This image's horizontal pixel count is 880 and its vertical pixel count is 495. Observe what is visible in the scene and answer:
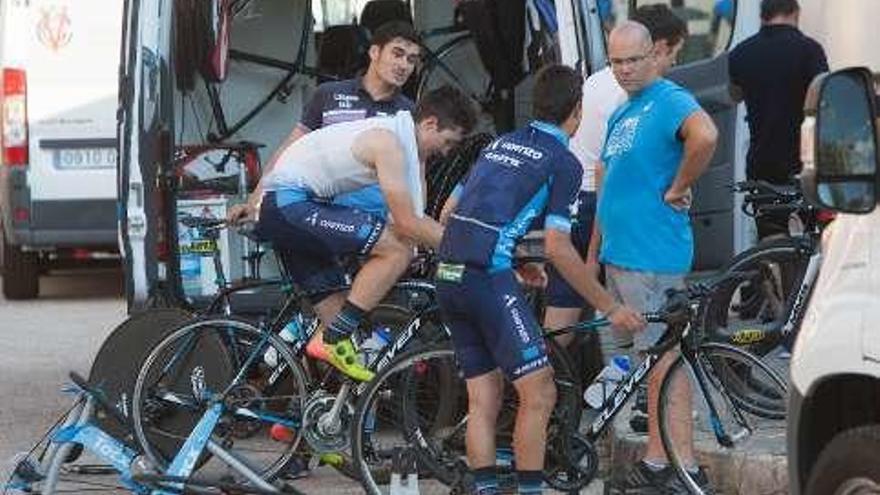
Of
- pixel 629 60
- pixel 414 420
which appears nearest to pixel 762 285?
pixel 629 60

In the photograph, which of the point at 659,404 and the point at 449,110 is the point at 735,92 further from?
the point at 659,404

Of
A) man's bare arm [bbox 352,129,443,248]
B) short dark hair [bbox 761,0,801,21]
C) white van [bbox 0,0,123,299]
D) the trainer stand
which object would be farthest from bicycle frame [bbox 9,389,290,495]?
white van [bbox 0,0,123,299]

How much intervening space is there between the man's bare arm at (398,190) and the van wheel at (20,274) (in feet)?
31.3

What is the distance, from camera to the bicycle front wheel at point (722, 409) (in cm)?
750

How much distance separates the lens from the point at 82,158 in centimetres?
1598

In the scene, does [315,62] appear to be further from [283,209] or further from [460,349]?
[460,349]

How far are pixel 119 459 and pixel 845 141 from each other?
3398 millimetres

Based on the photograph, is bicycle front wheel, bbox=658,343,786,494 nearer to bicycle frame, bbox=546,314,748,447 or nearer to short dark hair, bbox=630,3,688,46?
bicycle frame, bbox=546,314,748,447

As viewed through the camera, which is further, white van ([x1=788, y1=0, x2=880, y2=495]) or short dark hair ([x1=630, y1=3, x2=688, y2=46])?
short dark hair ([x1=630, y1=3, x2=688, y2=46])

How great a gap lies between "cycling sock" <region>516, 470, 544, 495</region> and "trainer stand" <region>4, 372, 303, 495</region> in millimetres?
810

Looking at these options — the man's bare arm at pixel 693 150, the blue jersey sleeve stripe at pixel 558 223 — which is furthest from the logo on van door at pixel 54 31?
the blue jersey sleeve stripe at pixel 558 223

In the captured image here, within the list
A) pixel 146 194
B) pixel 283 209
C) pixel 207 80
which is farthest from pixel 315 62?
pixel 283 209

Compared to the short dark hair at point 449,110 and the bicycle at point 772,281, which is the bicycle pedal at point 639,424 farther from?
the short dark hair at point 449,110

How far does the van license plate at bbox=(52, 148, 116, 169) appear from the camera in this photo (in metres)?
15.9
